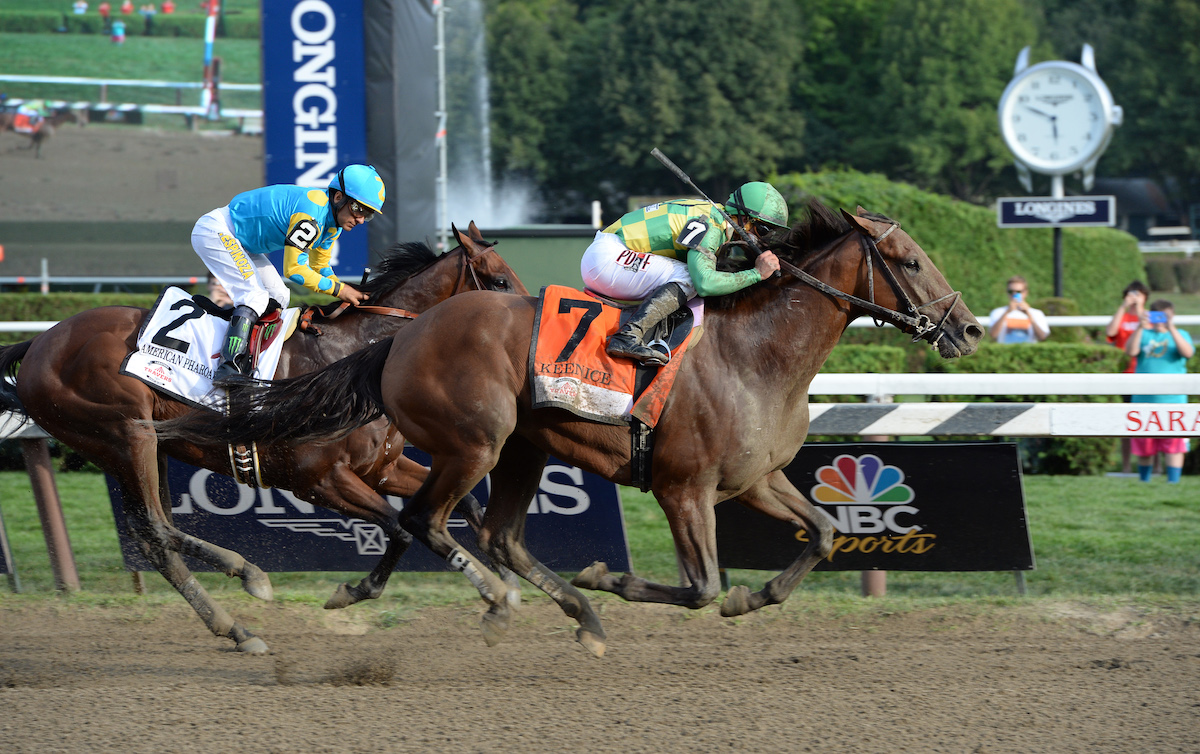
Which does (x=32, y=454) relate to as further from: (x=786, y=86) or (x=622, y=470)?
(x=786, y=86)

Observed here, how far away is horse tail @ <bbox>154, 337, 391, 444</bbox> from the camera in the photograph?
4.15m

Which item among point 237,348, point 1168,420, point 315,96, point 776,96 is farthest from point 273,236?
point 776,96

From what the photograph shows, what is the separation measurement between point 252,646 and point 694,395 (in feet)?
6.65

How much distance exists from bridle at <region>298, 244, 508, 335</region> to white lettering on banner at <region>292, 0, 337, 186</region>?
4.85m

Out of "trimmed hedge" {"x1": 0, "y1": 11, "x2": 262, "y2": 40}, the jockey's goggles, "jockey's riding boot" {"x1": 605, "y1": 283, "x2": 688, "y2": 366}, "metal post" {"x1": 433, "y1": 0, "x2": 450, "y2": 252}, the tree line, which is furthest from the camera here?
the tree line

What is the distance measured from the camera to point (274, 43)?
30.7 ft

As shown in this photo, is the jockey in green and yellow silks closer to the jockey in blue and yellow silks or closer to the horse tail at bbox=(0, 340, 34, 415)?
the jockey in blue and yellow silks

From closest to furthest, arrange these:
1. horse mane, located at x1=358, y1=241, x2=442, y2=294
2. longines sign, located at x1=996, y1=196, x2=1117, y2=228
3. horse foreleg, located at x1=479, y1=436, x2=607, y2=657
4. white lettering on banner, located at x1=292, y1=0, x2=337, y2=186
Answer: horse foreleg, located at x1=479, y1=436, x2=607, y2=657 → horse mane, located at x1=358, y1=241, x2=442, y2=294 → white lettering on banner, located at x1=292, y1=0, x2=337, y2=186 → longines sign, located at x1=996, y1=196, x2=1117, y2=228

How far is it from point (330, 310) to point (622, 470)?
5.28 feet

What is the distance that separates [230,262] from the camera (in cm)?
469

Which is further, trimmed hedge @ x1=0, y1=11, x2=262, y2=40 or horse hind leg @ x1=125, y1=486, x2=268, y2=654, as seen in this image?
trimmed hedge @ x1=0, y1=11, x2=262, y2=40

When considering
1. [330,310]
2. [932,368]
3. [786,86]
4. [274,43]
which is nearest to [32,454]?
[330,310]

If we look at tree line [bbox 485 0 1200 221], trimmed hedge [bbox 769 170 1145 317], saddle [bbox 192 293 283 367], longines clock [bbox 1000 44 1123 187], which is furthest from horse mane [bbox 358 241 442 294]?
tree line [bbox 485 0 1200 221]

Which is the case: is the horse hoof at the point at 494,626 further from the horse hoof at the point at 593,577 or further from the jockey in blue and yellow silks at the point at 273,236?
the jockey in blue and yellow silks at the point at 273,236
